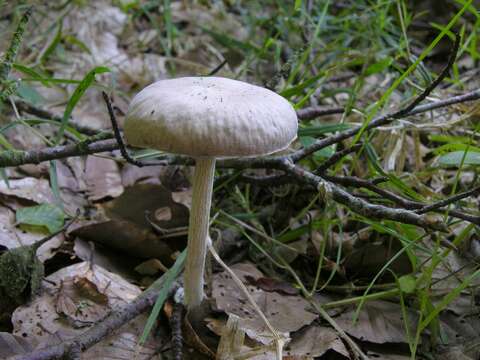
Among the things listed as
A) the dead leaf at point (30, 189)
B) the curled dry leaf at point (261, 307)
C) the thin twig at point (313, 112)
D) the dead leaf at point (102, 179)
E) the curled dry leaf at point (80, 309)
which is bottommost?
the curled dry leaf at point (261, 307)

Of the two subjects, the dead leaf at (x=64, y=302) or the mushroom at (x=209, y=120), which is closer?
the mushroom at (x=209, y=120)

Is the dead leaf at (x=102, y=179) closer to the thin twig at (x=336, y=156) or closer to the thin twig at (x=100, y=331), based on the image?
the thin twig at (x=100, y=331)

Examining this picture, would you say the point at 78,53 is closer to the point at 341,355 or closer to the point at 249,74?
the point at 249,74

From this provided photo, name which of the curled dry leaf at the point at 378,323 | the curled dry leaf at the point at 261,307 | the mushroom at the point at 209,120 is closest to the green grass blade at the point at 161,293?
the curled dry leaf at the point at 261,307

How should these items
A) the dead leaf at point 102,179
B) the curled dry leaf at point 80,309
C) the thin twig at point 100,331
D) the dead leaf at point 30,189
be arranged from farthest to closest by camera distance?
the dead leaf at point 102,179 < the dead leaf at point 30,189 < the curled dry leaf at point 80,309 < the thin twig at point 100,331

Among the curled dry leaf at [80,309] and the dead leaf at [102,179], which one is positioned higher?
the dead leaf at [102,179]

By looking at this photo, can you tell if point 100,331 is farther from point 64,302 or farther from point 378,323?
point 378,323

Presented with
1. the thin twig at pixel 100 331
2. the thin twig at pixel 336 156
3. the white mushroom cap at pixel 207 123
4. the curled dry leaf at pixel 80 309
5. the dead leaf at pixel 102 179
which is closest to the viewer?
the white mushroom cap at pixel 207 123

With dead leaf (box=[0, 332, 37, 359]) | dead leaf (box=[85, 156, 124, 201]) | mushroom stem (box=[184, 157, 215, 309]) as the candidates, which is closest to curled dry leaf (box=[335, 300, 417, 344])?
mushroom stem (box=[184, 157, 215, 309])
